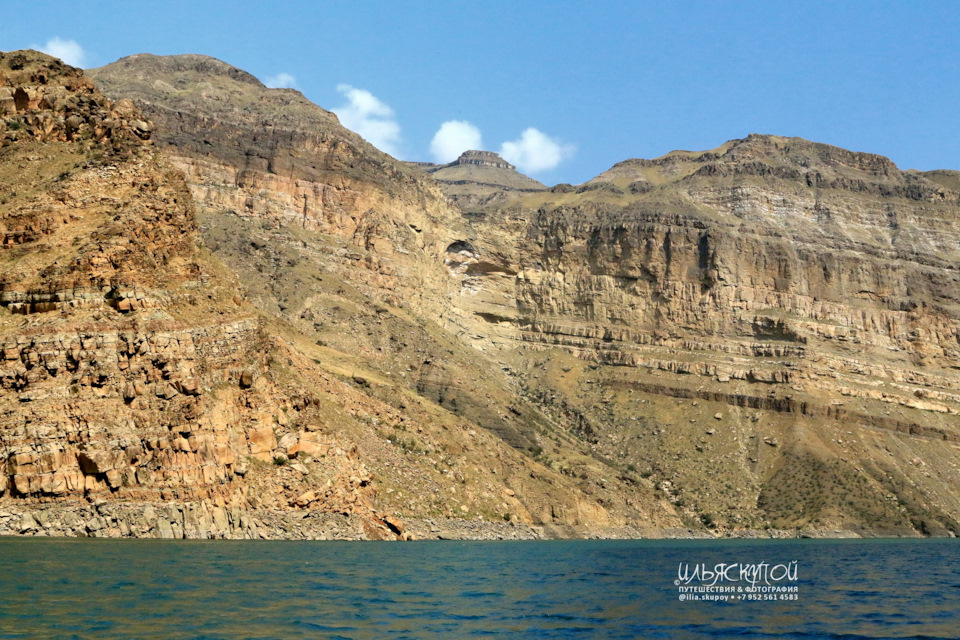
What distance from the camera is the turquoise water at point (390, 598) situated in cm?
2980

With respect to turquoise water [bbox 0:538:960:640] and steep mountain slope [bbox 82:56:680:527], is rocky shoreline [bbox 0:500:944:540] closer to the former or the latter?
turquoise water [bbox 0:538:960:640]

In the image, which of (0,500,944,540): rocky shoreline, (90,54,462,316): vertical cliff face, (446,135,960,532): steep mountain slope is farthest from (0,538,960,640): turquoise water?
(90,54,462,316): vertical cliff face

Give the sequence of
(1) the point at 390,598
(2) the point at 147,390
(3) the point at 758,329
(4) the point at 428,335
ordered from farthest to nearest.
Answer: (3) the point at 758,329 → (4) the point at 428,335 → (2) the point at 147,390 → (1) the point at 390,598

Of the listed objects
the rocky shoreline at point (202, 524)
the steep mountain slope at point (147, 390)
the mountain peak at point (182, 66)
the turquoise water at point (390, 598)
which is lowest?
the turquoise water at point (390, 598)

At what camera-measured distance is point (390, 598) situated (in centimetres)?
3775

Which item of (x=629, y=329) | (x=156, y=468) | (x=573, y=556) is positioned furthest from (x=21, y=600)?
(x=629, y=329)

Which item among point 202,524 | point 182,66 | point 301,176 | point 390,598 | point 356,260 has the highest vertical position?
point 182,66

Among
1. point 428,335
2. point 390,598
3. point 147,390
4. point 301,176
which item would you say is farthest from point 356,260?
point 390,598

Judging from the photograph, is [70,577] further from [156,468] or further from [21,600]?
[156,468]

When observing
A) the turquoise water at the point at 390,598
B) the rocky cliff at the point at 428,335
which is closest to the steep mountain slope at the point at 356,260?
the rocky cliff at the point at 428,335

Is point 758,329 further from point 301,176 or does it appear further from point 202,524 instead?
point 202,524

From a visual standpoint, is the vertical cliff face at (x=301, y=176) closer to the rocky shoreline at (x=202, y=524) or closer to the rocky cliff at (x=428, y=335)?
the rocky cliff at (x=428, y=335)

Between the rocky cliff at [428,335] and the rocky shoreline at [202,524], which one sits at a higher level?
the rocky cliff at [428,335]

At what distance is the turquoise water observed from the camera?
29.8 meters
